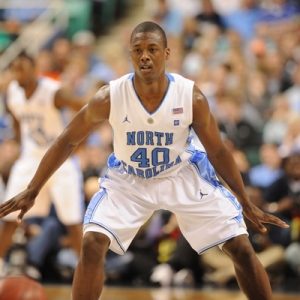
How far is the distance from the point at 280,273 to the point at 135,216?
3736 mm

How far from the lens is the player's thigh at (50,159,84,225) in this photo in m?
6.78

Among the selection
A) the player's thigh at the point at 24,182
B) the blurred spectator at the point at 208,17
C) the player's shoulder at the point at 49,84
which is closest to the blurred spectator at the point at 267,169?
the player's thigh at the point at 24,182

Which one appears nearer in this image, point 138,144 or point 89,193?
point 138,144

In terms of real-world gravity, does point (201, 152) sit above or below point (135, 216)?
above

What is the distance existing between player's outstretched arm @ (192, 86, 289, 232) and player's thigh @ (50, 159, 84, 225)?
253 cm

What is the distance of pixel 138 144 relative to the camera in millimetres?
4504

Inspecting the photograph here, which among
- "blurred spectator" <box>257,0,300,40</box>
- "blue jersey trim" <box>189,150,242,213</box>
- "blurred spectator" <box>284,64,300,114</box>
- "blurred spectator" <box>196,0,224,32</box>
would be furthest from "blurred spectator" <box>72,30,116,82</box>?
"blue jersey trim" <box>189,150,242,213</box>

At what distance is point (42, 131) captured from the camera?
6.83 meters

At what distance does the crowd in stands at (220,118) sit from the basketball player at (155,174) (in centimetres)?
332

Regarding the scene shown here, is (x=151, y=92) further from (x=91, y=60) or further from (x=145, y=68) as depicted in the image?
(x=91, y=60)

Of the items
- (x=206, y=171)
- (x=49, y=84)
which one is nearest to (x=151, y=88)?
(x=206, y=171)

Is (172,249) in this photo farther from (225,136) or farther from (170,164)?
(170,164)

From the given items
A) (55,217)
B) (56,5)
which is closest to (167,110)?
(55,217)

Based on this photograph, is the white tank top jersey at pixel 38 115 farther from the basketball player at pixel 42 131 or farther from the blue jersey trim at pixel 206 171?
the blue jersey trim at pixel 206 171
